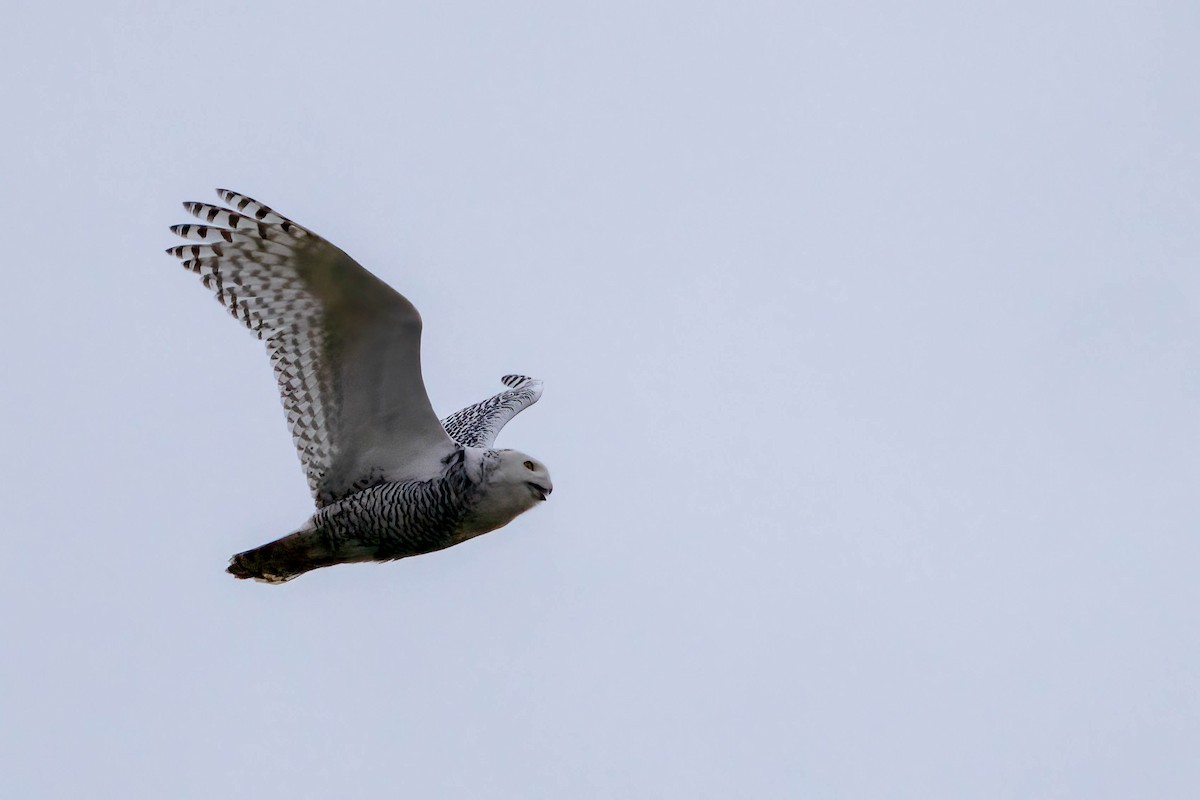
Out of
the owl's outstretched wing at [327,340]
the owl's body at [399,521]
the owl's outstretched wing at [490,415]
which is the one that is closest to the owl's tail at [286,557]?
the owl's body at [399,521]

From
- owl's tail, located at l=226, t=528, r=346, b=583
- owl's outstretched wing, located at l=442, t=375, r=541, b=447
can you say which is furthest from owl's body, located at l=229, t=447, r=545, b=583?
owl's outstretched wing, located at l=442, t=375, r=541, b=447

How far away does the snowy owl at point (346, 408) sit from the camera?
12312 mm

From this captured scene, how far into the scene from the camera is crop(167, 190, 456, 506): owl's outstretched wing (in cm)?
1223

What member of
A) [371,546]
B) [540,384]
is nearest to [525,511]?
[371,546]

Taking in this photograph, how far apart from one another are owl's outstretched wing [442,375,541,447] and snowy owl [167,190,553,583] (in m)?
1.14

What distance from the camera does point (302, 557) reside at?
43.3ft

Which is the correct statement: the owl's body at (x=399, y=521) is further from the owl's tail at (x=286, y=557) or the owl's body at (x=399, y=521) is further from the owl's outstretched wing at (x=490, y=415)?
the owl's outstretched wing at (x=490, y=415)

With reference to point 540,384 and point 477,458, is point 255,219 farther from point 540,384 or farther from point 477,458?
point 540,384

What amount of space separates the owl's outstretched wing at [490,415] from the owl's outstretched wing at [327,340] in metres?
1.05

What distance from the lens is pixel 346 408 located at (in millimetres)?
12977

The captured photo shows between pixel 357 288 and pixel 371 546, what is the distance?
2.06 m

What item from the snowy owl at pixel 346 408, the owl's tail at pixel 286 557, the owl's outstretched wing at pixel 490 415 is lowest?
the owl's tail at pixel 286 557

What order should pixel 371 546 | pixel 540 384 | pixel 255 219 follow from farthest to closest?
pixel 540 384, pixel 371 546, pixel 255 219

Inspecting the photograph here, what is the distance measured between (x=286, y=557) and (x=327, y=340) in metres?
1.74
